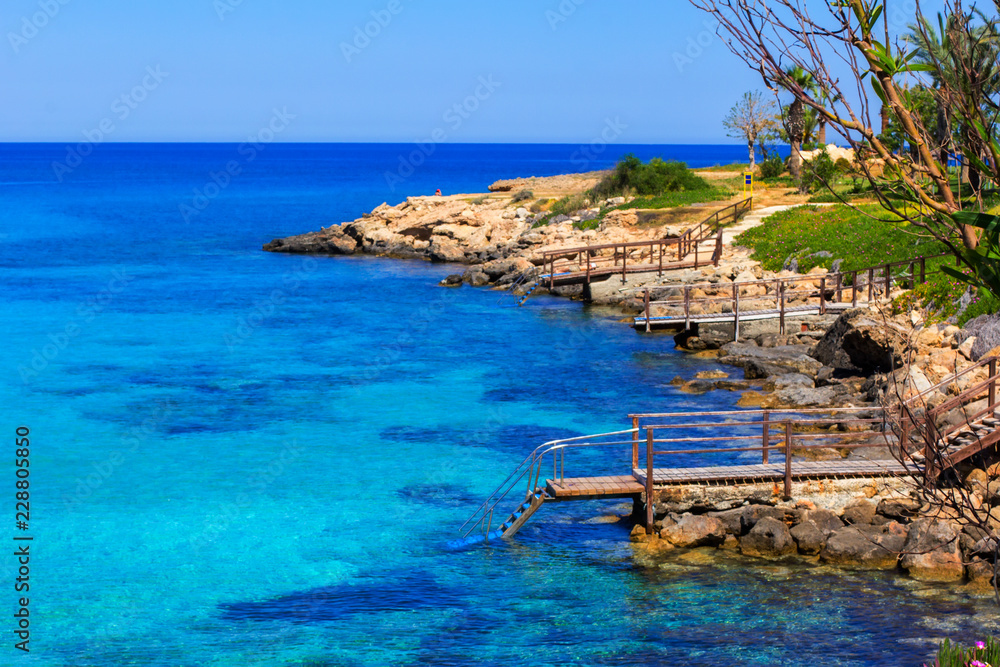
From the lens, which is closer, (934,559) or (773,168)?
(934,559)

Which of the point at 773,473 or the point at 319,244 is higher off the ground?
the point at 319,244

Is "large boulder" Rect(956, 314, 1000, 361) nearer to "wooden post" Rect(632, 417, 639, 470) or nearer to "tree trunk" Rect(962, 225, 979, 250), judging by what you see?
"wooden post" Rect(632, 417, 639, 470)

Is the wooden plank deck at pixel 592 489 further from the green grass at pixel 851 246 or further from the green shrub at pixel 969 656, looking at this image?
the green grass at pixel 851 246

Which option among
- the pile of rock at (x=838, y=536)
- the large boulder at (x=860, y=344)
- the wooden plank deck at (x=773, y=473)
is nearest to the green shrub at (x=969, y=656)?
the pile of rock at (x=838, y=536)

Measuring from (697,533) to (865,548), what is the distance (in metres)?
2.78

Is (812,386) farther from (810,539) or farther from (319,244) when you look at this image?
(319,244)

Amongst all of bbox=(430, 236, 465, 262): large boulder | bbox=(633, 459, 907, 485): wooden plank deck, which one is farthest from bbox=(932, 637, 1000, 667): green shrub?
bbox=(430, 236, 465, 262): large boulder

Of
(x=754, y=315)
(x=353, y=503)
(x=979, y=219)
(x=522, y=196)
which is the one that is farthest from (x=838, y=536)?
(x=522, y=196)

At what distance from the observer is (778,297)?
37.8 metres

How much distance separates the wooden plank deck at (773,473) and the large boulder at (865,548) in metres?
1.18

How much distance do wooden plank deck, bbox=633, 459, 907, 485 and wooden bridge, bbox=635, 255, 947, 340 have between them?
14281mm

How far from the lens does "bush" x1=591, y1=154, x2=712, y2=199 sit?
6456 cm

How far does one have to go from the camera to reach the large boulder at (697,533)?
18016 millimetres

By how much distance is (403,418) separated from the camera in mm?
28922
